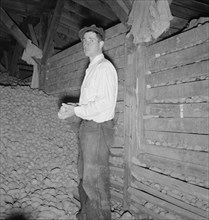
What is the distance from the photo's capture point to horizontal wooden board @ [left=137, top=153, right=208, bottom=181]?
86.6 inches

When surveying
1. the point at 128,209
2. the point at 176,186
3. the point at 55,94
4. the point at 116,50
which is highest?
the point at 116,50

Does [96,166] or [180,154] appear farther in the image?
[180,154]

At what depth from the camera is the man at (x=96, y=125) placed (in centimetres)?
205

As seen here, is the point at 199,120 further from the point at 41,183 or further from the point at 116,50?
the point at 41,183

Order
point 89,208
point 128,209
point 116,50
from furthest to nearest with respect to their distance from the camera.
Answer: point 116,50, point 128,209, point 89,208

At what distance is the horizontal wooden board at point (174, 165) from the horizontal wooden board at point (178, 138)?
0.21 meters

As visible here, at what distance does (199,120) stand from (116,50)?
1786 mm

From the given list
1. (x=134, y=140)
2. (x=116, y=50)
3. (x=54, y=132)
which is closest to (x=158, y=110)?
(x=134, y=140)

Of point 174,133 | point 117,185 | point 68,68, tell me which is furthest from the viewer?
point 68,68

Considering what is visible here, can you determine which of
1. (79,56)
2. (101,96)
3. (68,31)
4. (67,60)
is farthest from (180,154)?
(68,31)

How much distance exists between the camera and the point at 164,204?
2.50 m

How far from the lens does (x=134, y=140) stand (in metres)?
2.89

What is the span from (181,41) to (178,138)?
1.11 m

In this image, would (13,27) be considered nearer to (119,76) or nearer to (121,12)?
(121,12)
